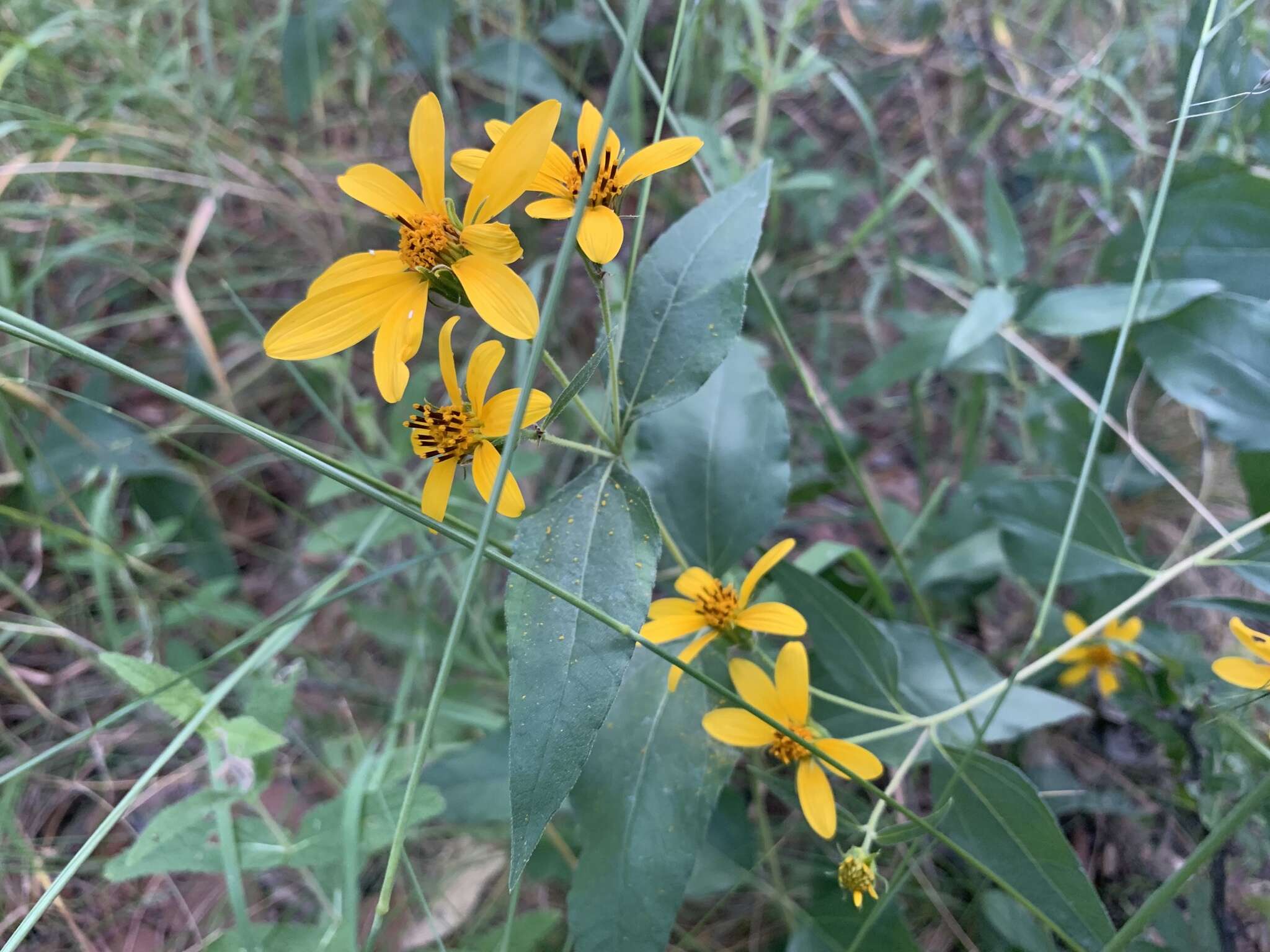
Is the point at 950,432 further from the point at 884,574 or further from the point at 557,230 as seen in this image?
the point at 557,230

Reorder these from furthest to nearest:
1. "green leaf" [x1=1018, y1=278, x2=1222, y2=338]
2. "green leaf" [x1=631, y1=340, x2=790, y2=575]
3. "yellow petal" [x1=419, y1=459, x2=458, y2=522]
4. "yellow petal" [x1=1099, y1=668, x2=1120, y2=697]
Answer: "yellow petal" [x1=1099, y1=668, x2=1120, y2=697] → "green leaf" [x1=1018, y1=278, x2=1222, y2=338] → "green leaf" [x1=631, y1=340, x2=790, y2=575] → "yellow petal" [x1=419, y1=459, x2=458, y2=522]

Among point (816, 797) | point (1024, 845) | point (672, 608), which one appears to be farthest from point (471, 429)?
point (1024, 845)

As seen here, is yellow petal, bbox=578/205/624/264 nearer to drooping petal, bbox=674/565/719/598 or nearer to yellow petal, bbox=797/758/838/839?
drooping petal, bbox=674/565/719/598

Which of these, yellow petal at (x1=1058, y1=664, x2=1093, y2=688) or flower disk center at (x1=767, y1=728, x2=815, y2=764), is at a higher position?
flower disk center at (x1=767, y1=728, x2=815, y2=764)

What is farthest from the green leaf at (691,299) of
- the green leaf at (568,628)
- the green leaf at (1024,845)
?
A: the green leaf at (1024,845)

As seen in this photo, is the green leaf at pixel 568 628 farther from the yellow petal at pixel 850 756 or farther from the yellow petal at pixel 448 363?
the yellow petal at pixel 850 756

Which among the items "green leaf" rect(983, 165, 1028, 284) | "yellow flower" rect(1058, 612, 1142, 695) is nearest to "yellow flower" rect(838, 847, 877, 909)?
"yellow flower" rect(1058, 612, 1142, 695)

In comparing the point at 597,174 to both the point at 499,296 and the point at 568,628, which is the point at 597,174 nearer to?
the point at 499,296
